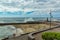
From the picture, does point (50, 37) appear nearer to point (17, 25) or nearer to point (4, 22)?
point (17, 25)

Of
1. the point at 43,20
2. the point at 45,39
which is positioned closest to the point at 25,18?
the point at 43,20

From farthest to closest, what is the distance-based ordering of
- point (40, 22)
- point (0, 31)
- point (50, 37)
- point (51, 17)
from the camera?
point (40, 22) < point (51, 17) < point (0, 31) < point (50, 37)

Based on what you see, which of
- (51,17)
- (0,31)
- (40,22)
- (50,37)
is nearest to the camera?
(50,37)

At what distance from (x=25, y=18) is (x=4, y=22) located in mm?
2326

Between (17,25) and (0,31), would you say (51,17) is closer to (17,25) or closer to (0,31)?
(17,25)

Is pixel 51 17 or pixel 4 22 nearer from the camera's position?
pixel 51 17

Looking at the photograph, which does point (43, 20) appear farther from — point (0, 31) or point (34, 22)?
point (0, 31)

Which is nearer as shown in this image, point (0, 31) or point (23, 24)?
point (0, 31)

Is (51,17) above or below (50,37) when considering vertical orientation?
below

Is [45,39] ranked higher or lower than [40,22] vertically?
higher

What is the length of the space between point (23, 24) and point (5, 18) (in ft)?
5.55

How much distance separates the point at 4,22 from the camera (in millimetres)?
17703

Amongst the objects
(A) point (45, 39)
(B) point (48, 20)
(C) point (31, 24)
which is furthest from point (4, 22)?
(A) point (45, 39)

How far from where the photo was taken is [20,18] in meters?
→ 16.3
